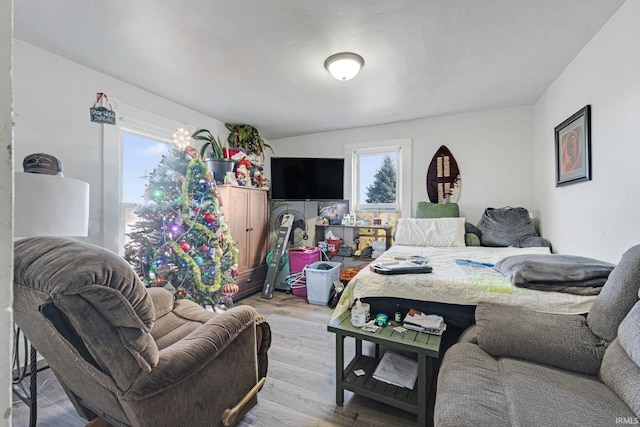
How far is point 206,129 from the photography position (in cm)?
349

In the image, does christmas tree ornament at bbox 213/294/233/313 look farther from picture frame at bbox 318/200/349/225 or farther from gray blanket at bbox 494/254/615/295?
gray blanket at bbox 494/254/615/295

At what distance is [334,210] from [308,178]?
2.15ft

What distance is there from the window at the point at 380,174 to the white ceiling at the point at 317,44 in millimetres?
934

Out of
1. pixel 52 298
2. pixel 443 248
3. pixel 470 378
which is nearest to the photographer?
pixel 52 298

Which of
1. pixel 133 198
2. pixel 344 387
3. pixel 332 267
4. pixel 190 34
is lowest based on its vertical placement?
pixel 344 387

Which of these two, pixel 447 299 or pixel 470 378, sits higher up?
pixel 447 299

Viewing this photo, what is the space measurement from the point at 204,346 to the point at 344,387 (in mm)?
885

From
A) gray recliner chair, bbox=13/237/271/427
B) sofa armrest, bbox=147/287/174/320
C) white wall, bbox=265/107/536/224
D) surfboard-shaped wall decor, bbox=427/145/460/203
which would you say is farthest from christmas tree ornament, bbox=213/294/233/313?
surfboard-shaped wall decor, bbox=427/145/460/203

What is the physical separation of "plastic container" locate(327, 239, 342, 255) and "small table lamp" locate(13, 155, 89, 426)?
2900mm

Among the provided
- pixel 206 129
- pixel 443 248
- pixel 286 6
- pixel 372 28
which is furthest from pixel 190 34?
pixel 443 248

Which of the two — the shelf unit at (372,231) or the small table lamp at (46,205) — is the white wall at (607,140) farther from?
the small table lamp at (46,205)

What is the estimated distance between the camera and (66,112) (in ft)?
7.30

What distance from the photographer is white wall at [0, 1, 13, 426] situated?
0.36 meters

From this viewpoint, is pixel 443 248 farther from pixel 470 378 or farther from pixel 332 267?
pixel 470 378
